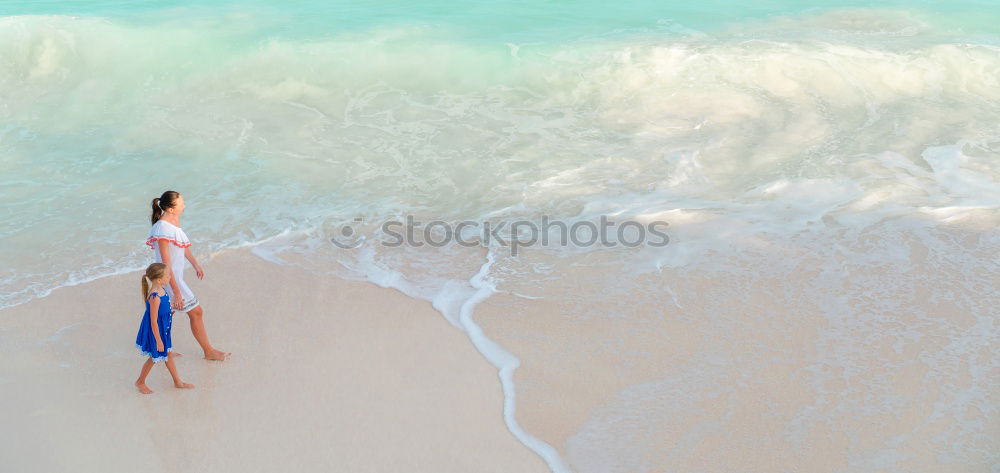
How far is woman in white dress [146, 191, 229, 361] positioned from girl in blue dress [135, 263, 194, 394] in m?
0.13

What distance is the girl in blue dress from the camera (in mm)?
5074

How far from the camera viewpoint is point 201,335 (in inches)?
219

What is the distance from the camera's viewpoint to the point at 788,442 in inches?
189

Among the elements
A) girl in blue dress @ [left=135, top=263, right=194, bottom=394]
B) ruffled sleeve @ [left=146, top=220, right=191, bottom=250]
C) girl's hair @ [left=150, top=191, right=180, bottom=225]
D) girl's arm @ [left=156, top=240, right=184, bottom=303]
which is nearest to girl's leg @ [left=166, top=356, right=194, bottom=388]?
girl in blue dress @ [left=135, top=263, right=194, bottom=394]

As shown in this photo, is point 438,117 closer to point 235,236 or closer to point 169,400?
point 235,236

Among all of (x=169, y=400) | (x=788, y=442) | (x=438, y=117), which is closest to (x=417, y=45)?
(x=438, y=117)

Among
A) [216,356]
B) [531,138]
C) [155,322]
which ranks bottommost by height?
[531,138]

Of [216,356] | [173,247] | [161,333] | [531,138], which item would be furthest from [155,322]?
[531,138]

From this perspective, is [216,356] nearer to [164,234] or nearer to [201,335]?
[201,335]

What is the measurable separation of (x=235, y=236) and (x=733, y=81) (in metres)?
7.04

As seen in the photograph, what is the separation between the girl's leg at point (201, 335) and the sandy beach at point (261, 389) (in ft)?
0.23

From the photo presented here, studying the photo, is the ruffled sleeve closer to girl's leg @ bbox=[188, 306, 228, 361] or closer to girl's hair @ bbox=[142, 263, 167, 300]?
girl's hair @ bbox=[142, 263, 167, 300]

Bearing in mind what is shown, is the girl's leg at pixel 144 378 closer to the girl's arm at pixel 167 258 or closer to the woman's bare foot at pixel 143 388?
the woman's bare foot at pixel 143 388

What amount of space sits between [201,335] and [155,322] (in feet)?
1.73
